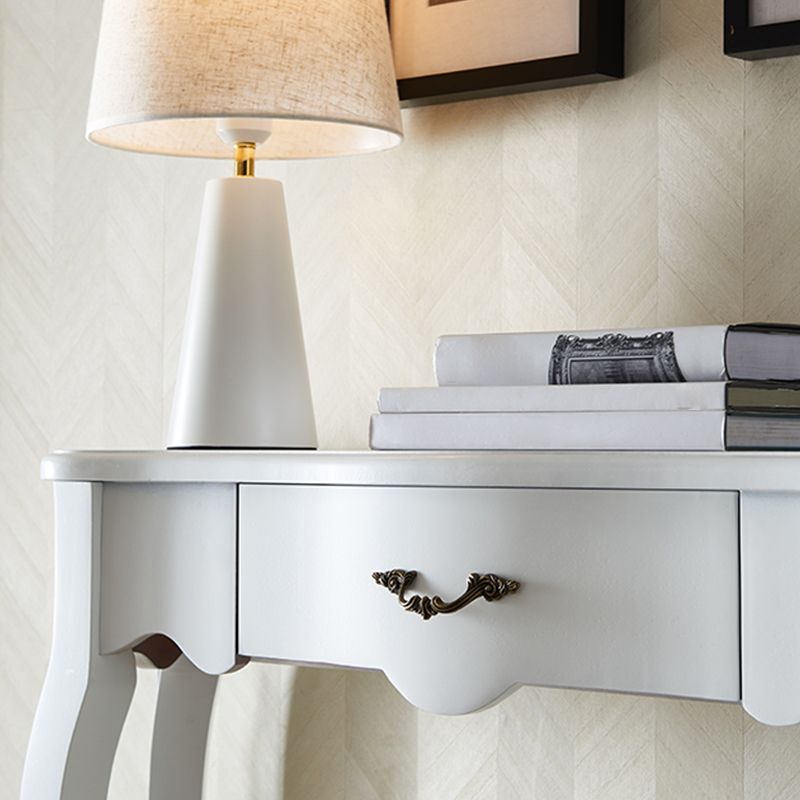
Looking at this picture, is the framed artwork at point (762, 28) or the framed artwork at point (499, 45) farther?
the framed artwork at point (499, 45)

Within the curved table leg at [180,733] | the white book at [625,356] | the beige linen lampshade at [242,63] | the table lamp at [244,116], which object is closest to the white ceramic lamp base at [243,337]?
the table lamp at [244,116]

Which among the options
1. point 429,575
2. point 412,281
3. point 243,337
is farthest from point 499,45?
point 429,575

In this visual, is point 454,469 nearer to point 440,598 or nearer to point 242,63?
point 440,598

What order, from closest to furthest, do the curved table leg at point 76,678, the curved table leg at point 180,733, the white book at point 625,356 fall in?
the white book at point 625,356 → the curved table leg at point 76,678 → the curved table leg at point 180,733

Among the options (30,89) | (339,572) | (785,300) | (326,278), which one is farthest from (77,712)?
(30,89)

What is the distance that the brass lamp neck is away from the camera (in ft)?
4.51

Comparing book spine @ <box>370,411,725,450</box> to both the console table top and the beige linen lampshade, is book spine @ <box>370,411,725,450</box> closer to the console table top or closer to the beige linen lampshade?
the console table top

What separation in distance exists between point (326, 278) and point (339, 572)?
0.58m

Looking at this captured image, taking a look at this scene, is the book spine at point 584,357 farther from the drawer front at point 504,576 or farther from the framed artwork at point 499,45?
the framed artwork at point 499,45

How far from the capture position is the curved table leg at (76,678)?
1165 mm

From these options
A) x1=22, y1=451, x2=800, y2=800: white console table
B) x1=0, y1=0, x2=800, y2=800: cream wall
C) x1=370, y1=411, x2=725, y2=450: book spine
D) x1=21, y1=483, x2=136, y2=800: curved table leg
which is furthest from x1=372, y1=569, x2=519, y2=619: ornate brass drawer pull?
x1=0, y1=0, x2=800, y2=800: cream wall

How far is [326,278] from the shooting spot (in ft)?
5.08

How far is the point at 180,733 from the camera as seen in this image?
1529 millimetres

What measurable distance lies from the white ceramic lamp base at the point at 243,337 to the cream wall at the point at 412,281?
0.20 m
